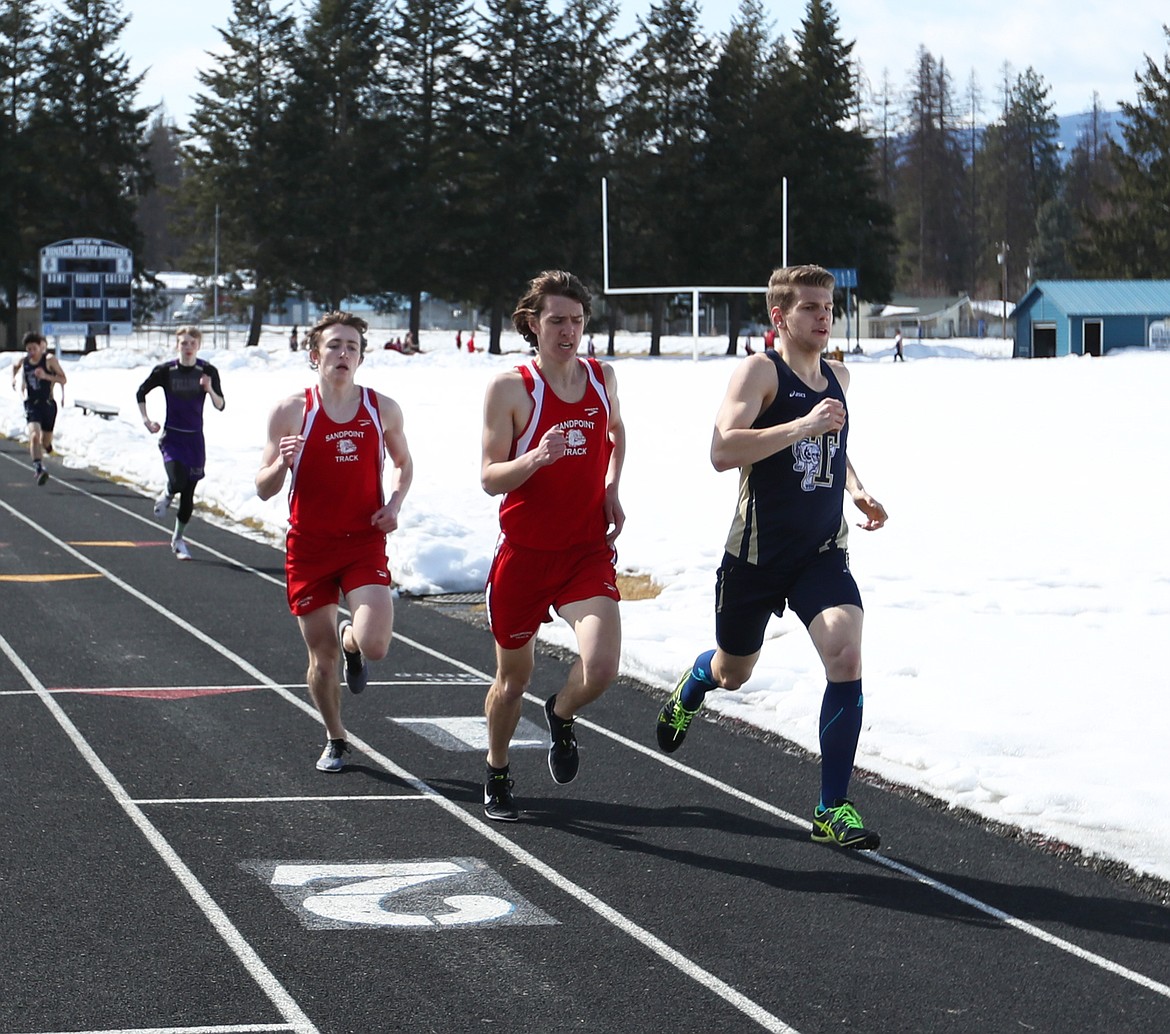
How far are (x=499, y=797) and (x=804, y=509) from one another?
1.67 metres

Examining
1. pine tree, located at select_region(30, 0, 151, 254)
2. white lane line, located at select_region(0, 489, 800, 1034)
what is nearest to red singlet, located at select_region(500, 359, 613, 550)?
white lane line, located at select_region(0, 489, 800, 1034)

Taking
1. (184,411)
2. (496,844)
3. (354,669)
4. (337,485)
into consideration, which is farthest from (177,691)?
(184,411)

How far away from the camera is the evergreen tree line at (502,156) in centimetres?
7512

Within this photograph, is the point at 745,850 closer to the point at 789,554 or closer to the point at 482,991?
the point at 789,554

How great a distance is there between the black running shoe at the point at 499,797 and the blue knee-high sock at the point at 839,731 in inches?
49.8

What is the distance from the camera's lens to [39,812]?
6.73 meters

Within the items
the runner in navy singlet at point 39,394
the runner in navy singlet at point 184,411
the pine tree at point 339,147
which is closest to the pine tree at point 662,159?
the pine tree at point 339,147

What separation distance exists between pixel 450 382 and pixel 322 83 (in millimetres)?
41141

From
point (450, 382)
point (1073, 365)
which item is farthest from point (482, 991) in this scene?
point (450, 382)

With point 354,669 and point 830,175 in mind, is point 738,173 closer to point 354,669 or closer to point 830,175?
point 830,175

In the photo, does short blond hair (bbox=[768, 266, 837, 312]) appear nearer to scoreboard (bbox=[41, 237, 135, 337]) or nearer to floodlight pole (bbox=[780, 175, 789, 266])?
floodlight pole (bbox=[780, 175, 789, 266])

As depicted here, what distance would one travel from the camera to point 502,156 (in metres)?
73.2

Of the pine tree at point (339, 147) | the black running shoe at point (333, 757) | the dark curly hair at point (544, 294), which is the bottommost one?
the black running shoe at point (333, 757)

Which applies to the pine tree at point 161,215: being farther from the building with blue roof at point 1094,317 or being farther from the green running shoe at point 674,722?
the green running shoe at point 674,722
